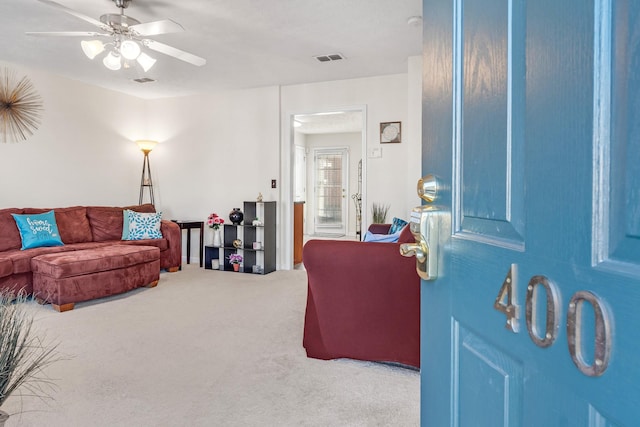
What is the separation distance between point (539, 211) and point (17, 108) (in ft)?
17.9

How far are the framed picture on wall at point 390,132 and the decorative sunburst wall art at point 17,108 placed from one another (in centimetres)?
402

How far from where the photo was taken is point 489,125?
1.95 feet

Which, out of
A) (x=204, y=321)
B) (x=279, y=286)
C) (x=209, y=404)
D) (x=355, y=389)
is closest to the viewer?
(x=209, y=404)

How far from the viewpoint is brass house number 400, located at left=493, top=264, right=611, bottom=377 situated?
374 millimetres

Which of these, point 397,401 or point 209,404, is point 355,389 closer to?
point 397,401

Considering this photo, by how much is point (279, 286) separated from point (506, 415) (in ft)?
12.9

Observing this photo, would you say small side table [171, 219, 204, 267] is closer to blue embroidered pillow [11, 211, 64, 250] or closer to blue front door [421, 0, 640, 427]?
blue embroidered pillow [11, 211, 64, 250]

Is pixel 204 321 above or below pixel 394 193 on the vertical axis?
below

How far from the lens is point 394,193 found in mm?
4766

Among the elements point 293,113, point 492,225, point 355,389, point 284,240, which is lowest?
point 355,389

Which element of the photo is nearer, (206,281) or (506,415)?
(506,415)

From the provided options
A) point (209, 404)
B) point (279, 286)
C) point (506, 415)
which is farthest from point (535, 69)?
point (279, 286)

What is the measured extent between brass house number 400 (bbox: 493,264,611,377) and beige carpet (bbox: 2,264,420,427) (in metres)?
1.47

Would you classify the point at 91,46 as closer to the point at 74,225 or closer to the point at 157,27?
the point at 157,27
